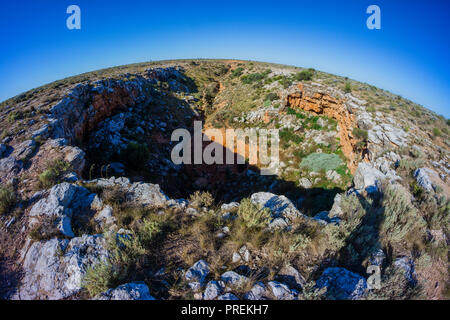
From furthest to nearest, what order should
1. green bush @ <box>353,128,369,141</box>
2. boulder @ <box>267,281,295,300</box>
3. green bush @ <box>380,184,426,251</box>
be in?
1. green bush @ <box>353,128,369,141</box>
2. green bush @ <box>380,184,426,251</box>
3. boulder @ <box>267,281,295,300</box>

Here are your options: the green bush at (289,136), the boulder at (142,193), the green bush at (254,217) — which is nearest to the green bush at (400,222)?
the green bush at (254,217)

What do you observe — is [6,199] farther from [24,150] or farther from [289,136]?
[289,136]

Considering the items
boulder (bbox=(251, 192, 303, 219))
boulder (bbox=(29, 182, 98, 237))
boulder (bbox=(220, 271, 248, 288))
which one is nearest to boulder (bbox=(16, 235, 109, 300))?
boulder (bbox=(29, 182, 98, 237))

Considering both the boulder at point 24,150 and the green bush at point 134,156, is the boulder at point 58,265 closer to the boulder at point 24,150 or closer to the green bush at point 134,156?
the boulder at point 24,150

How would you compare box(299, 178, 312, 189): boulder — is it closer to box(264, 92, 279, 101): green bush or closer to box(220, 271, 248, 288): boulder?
box(220, 271, 248, 288): boulder

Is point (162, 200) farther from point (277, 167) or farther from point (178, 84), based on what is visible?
point (178, 84)
